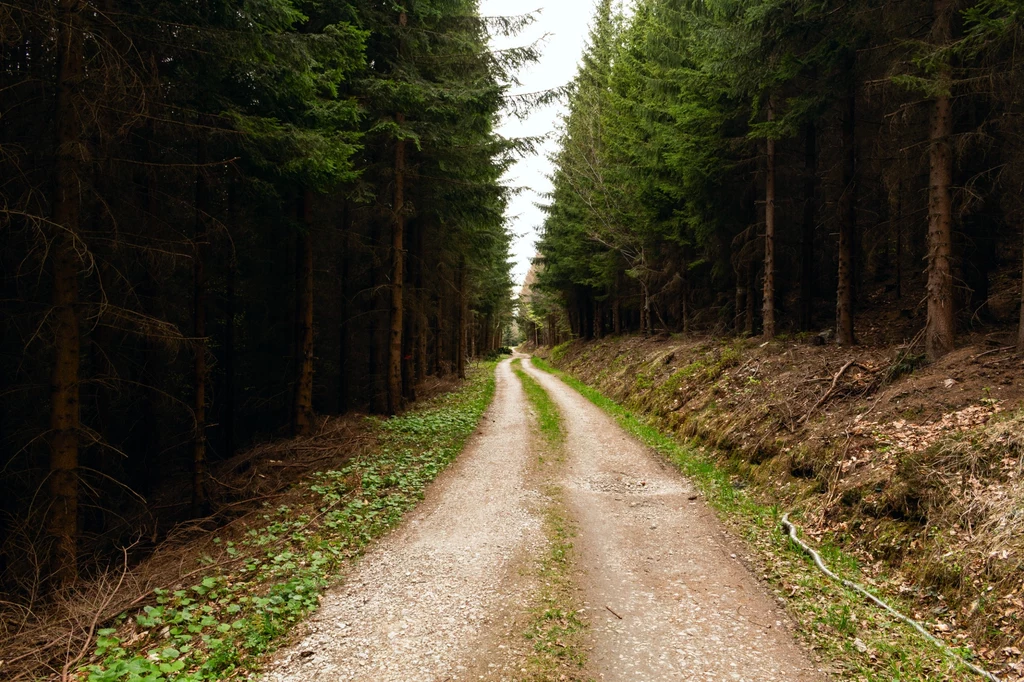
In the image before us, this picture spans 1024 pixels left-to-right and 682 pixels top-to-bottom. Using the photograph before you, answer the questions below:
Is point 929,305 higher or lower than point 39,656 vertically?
higher

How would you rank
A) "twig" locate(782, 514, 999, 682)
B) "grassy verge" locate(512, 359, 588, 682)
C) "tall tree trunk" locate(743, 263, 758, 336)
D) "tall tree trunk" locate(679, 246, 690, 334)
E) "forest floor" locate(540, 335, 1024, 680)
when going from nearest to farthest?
1. "twig" locate(782, 514, 999, 682)
2. "grassy verge" locate(512, 359, 588, 682)
3. "forest floor" locate(540, 335, 1024, 680)
4. "tall tree trunk" locate(743, 263, 758, 336)
5. "tall tree trunk" locate(679, 246, 690, 334)

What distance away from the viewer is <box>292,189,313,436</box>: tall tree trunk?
1153 centimetres

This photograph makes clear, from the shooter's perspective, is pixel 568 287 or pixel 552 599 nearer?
pixel 552 599

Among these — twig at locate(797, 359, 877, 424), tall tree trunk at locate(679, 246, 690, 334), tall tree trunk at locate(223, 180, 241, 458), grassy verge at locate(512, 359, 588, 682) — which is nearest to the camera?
grassy verge at locate(512, 359, 588, 682)

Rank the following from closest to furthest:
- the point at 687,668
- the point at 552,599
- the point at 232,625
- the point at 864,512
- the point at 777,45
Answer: the point at 687,668 → the point at 232,625 → the point at 552,599 → the point at 864,512 → the point at 777,45

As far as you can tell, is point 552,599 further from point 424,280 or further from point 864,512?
point 424,280

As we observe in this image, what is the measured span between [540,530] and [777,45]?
11.3 meters

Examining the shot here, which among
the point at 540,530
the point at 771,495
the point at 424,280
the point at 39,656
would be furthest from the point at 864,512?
the point at 424,280

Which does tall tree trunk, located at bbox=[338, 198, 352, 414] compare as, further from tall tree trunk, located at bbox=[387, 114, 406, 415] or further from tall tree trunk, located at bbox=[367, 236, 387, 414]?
tall tree trunk, located at bbox=[387, 114, 406, 415]

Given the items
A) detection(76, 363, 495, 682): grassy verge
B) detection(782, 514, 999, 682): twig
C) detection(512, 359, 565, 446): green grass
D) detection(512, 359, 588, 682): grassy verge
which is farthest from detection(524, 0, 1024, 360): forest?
detection(76, 363, 495, 682): grassy verge

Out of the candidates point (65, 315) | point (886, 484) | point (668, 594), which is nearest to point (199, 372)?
point (65, 315)

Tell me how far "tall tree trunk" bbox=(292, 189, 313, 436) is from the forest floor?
9111 mm

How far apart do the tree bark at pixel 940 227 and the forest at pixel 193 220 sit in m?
9.32

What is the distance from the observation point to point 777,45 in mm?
10180
